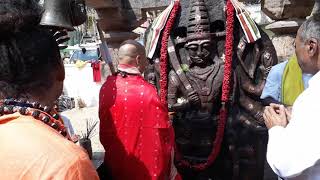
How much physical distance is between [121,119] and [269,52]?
5.34 ft

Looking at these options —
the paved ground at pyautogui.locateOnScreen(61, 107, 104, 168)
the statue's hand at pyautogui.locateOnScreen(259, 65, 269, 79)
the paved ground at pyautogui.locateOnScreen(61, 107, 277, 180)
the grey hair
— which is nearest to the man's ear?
the grey hair

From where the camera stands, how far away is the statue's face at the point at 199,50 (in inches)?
136

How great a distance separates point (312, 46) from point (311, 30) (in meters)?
0.11

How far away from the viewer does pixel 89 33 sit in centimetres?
2564

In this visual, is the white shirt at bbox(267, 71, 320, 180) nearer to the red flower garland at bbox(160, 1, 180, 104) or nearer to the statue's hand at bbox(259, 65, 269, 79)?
the statue's hand at bbox(259, 65, 269, 79)

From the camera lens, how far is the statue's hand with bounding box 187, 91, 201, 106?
3467mm

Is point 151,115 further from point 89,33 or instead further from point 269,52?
point 89,33

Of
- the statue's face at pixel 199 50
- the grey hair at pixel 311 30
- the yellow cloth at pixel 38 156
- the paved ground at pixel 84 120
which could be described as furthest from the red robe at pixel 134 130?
the paved ground at pixel 84 120

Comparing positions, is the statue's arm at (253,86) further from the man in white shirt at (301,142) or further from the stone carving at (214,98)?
the man in white shirt at (301,142)

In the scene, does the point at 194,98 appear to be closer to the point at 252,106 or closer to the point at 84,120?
the point at 252,106

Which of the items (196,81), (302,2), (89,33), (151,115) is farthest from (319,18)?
(89,33)

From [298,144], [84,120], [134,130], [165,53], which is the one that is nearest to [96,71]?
[84,120]

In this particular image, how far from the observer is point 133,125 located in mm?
2586

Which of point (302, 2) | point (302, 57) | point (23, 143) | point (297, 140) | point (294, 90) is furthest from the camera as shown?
point (302, 2)
